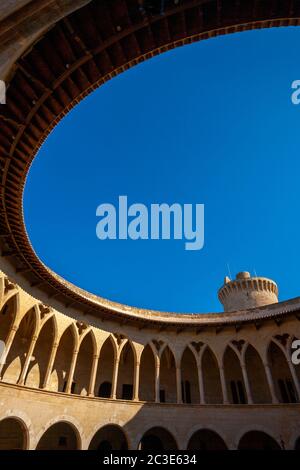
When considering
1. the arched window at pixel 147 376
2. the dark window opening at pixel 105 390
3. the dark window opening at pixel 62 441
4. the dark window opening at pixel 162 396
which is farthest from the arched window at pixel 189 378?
the dark window opening at pixel 62 441

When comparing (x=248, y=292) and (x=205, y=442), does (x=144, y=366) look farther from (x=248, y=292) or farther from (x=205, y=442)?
(x=248, y=292)

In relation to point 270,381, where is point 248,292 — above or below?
above

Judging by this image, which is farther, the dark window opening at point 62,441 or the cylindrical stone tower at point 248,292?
the cylindrical stone tower at point 248,292

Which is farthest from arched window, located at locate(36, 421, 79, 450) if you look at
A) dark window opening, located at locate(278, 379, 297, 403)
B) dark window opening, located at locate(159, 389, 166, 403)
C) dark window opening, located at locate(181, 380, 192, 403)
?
dark window opening, located at locate(278, 379, 297, 403)

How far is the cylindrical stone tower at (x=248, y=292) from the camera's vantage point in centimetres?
3409

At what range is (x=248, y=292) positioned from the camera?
34812 millimetres

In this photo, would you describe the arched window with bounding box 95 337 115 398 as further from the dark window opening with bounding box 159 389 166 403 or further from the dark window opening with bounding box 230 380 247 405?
the dark window opening with bounding box 230 380 247 405

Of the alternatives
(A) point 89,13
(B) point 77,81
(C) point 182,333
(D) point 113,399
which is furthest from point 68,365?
(A) point 89,13

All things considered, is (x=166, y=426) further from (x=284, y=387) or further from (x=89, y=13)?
(x=89, y=13)

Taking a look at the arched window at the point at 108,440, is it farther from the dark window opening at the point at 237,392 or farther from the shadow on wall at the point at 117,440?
the dark window opening at the point at 237,392

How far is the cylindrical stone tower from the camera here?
112ft

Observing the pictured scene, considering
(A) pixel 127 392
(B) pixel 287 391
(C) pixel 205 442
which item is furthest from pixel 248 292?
(A) pixel 127 392

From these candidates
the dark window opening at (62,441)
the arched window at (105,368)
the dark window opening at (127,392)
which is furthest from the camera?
the dark window opening at (127,392)
